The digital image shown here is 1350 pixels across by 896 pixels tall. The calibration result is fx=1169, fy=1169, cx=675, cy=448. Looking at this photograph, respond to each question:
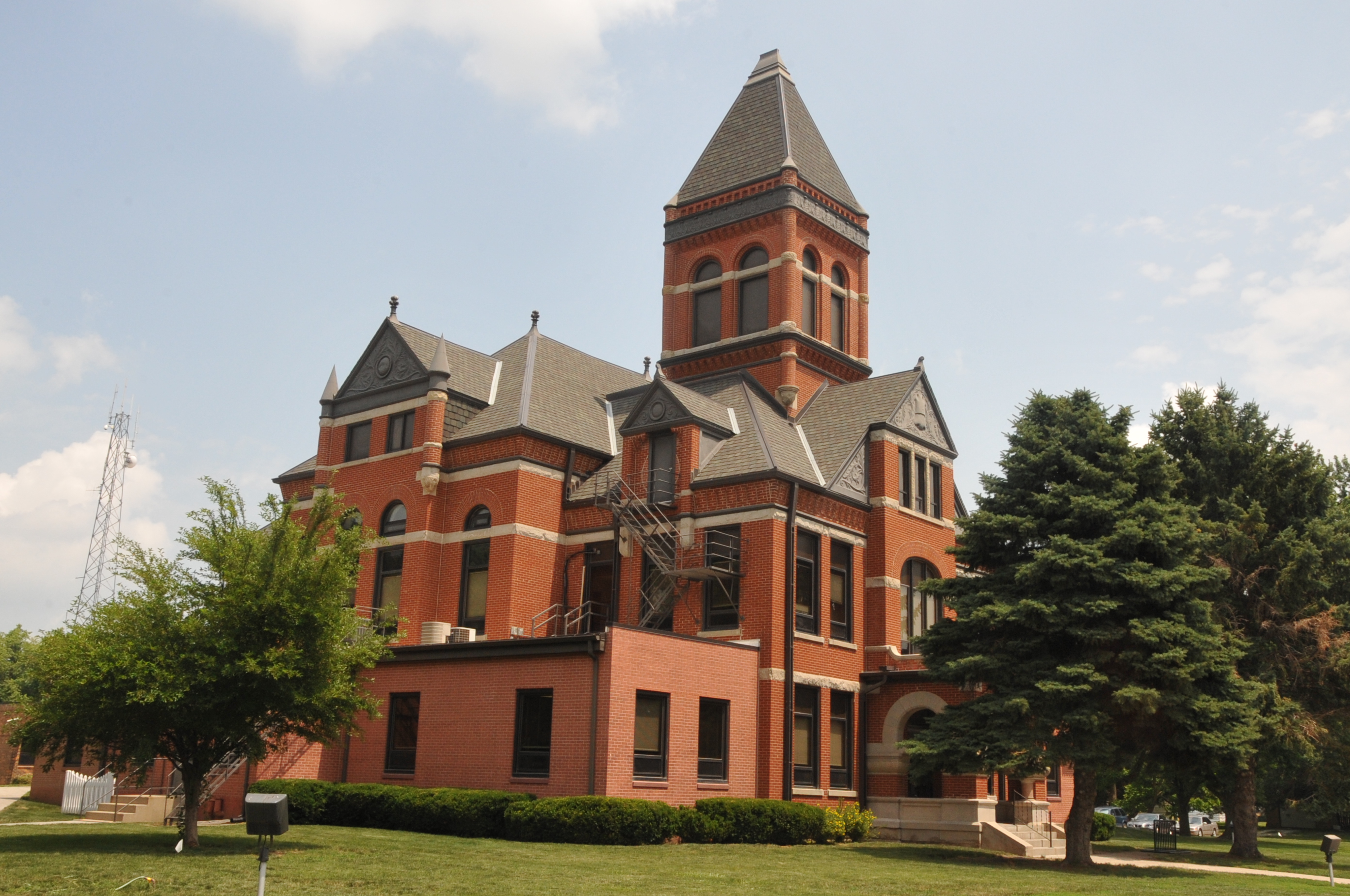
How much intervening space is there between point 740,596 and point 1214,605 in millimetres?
12464

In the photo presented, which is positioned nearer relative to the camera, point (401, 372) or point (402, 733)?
point (402, 733)

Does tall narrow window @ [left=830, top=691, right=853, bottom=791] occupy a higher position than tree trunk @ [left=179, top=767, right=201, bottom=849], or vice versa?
tall narrow window @ [left=830, top=691, right=853, bottom=791]

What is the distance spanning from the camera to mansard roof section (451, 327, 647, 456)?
34.8 m

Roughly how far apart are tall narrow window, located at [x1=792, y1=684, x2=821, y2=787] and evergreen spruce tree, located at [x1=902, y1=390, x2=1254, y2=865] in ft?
16.9

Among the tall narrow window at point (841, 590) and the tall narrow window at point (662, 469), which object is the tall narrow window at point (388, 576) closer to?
the tall narrow window at point (662, 469)

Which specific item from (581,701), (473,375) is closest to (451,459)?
A: (473,375)

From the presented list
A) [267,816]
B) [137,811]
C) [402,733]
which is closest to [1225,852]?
[402,733]

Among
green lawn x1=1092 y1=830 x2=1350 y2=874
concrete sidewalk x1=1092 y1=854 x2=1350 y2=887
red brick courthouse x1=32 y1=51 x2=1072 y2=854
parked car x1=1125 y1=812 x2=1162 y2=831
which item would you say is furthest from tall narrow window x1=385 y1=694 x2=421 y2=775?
parked car x1=1125 y1=812 x2=1162 y2=831

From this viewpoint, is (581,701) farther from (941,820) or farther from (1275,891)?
(1275,891)

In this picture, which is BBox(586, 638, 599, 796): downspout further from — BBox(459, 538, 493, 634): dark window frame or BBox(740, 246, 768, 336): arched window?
BBox(740, 246, 768, 336): arched window

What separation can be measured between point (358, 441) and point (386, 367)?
102 inches

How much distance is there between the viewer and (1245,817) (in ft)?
103

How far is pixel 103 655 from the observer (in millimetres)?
18359

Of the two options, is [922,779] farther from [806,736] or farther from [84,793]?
[84,793]
